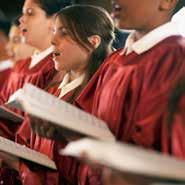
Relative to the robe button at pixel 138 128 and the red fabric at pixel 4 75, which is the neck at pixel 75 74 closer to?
the robe button at pixel 138 128

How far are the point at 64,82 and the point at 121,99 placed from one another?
1.86 feet

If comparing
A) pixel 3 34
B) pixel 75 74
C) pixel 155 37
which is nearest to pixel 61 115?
pixel 155 37

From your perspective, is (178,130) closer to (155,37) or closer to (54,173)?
(155,37)

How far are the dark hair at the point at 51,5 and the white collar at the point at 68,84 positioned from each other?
45 cm

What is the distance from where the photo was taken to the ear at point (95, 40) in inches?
66.4

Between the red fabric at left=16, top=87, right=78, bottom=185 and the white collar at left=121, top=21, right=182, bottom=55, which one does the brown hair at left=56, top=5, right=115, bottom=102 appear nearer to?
the red fabric at left=16, top=87, right=78, bottom=185

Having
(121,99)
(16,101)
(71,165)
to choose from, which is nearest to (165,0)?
(121,99)

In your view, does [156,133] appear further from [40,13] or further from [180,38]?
[40,13]

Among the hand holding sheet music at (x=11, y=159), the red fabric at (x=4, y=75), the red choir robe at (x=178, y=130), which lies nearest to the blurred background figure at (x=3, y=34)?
the red fabric at (x=4, y=75)

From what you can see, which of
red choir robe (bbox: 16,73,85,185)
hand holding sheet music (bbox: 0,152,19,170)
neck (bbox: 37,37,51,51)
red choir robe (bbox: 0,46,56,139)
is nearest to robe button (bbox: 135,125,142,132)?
red choir robe (bbox: 16,73,85,185)

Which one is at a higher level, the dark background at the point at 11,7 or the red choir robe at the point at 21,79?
the red choir robe at the point at 21,79

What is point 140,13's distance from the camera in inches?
51.6

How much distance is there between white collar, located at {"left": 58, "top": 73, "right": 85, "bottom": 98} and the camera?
169 centimetres

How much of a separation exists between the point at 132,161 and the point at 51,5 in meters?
1.47
